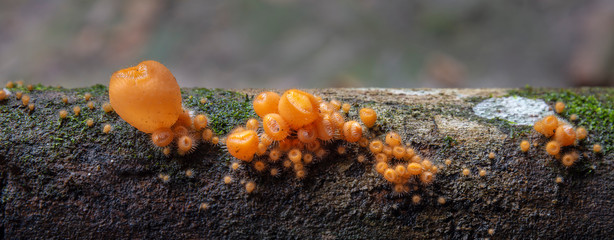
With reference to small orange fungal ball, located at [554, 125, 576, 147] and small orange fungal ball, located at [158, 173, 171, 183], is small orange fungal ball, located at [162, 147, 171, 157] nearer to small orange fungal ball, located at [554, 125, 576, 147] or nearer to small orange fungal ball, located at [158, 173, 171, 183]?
small orange fungal ball, located at [158, 173, 171, 183]

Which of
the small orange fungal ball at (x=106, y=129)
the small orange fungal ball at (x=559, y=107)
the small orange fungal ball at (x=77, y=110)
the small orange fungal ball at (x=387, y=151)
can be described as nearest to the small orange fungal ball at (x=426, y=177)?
the small orange fungal ball at (x=387, y=151)

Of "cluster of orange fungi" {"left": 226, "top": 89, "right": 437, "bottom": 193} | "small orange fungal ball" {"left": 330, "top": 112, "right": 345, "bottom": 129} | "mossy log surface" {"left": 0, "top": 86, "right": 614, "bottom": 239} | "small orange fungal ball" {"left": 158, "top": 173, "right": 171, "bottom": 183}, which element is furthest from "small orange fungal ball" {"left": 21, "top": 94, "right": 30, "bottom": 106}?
"small orange fungal ball" {"left": 330, "top": 112, "right": 345, "bottom": 129}

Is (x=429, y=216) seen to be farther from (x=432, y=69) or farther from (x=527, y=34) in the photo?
(x=527, y=34)

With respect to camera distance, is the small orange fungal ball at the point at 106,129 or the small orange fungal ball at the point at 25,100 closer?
the small orange fungal ball at the point at 106,129

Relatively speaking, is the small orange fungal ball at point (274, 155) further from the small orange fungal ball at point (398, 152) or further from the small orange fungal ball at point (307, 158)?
the small orange fungal ball at point (398, 152)

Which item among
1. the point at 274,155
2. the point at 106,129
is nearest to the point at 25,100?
the point at 106,129

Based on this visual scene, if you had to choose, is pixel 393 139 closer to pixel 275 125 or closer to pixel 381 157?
pixel 381 157
